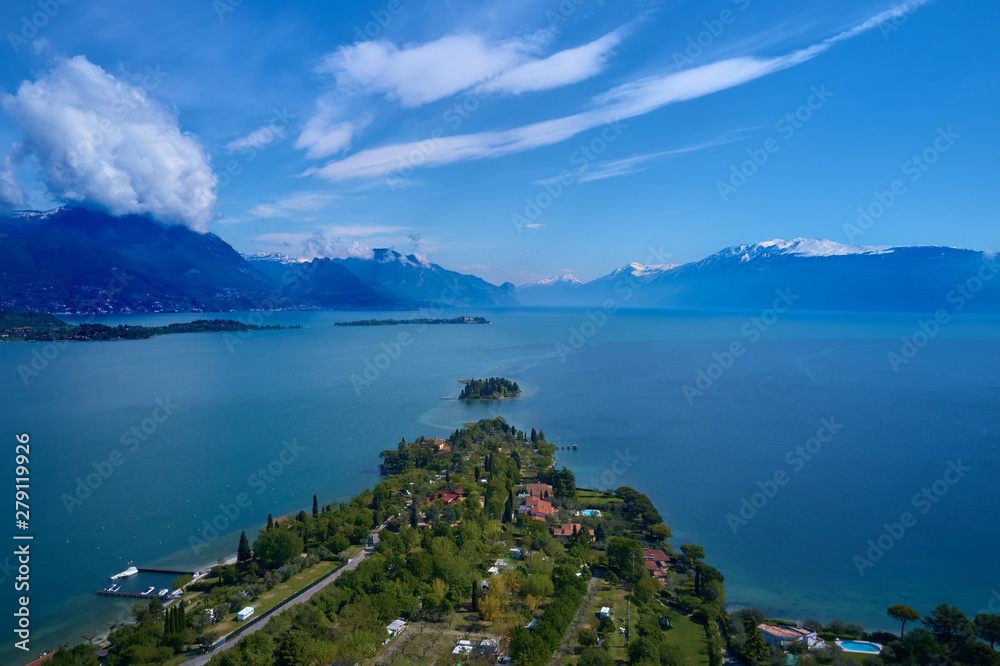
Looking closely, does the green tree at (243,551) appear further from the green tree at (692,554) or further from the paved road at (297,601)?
the green tree at (692,554)

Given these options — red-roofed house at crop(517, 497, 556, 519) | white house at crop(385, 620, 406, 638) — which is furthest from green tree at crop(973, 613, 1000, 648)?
white house at crop(385, 620, 406, 638)

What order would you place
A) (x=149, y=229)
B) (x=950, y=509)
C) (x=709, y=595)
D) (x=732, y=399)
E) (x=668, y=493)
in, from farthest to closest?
(x=149, y=229), (x=732, y=399), (x=668, y=493), (x=950, y=509), (x=709, y=595)

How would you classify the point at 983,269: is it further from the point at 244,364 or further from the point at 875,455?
the point at 244,364

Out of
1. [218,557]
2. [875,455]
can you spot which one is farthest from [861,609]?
[218,557]

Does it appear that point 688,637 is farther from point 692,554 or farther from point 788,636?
point 692,554

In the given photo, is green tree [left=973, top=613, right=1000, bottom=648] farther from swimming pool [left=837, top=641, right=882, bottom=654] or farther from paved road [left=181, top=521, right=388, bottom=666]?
paved road [left=181, top=521, right=388, bottom=666]

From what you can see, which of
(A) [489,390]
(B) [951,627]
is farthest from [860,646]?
(A) [489,390]
